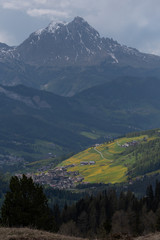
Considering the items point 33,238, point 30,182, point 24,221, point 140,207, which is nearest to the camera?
point 33,238

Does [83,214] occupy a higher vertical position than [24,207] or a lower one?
lower

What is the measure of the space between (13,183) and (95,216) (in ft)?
243

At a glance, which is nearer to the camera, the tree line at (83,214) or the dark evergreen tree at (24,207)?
the dark evergreen tree at (24,207)

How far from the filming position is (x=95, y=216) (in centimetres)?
12594

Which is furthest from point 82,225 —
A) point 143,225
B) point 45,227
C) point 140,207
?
point 45,227

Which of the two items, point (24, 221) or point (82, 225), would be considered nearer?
point (24, 221)

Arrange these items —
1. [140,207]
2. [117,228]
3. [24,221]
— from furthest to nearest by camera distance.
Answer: [140,207] → [117,228] → [24,221]

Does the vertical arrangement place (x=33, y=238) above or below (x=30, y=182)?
below

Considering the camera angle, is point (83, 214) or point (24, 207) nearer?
point (24, 207)

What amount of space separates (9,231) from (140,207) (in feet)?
305

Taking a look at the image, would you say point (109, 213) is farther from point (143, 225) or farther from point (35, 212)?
point (35, 212)

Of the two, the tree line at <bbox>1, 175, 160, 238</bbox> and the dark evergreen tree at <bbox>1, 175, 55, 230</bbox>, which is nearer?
the dark evergreen tree at <bbox>1, 175, 55, 230</bbox>

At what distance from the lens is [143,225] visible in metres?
104

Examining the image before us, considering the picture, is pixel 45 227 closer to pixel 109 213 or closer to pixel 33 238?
pixel 33 238
